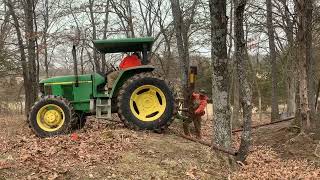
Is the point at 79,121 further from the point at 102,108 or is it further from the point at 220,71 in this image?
the point at 220,71

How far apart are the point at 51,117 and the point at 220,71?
3849 mm

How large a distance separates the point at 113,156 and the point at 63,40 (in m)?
18.0

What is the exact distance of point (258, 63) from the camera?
39.5 m

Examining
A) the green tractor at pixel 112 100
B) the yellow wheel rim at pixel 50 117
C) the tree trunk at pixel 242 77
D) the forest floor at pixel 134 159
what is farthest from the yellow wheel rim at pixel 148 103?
the tree trunk at pixel 242 77

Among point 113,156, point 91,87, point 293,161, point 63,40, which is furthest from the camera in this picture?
point 63,40

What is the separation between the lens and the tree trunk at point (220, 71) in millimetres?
9445

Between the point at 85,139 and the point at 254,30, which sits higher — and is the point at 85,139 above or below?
below

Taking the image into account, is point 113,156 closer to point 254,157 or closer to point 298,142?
point 254,157

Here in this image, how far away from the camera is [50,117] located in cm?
1023

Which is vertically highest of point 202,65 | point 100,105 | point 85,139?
point 202,65

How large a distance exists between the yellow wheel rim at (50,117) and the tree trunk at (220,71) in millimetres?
3417

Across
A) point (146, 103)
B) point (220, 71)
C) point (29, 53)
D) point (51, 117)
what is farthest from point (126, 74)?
point (29, 53)

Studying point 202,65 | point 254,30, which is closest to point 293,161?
point 254,30

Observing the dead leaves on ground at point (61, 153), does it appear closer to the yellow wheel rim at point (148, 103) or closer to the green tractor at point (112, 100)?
the green tractor at point (112, 100)
